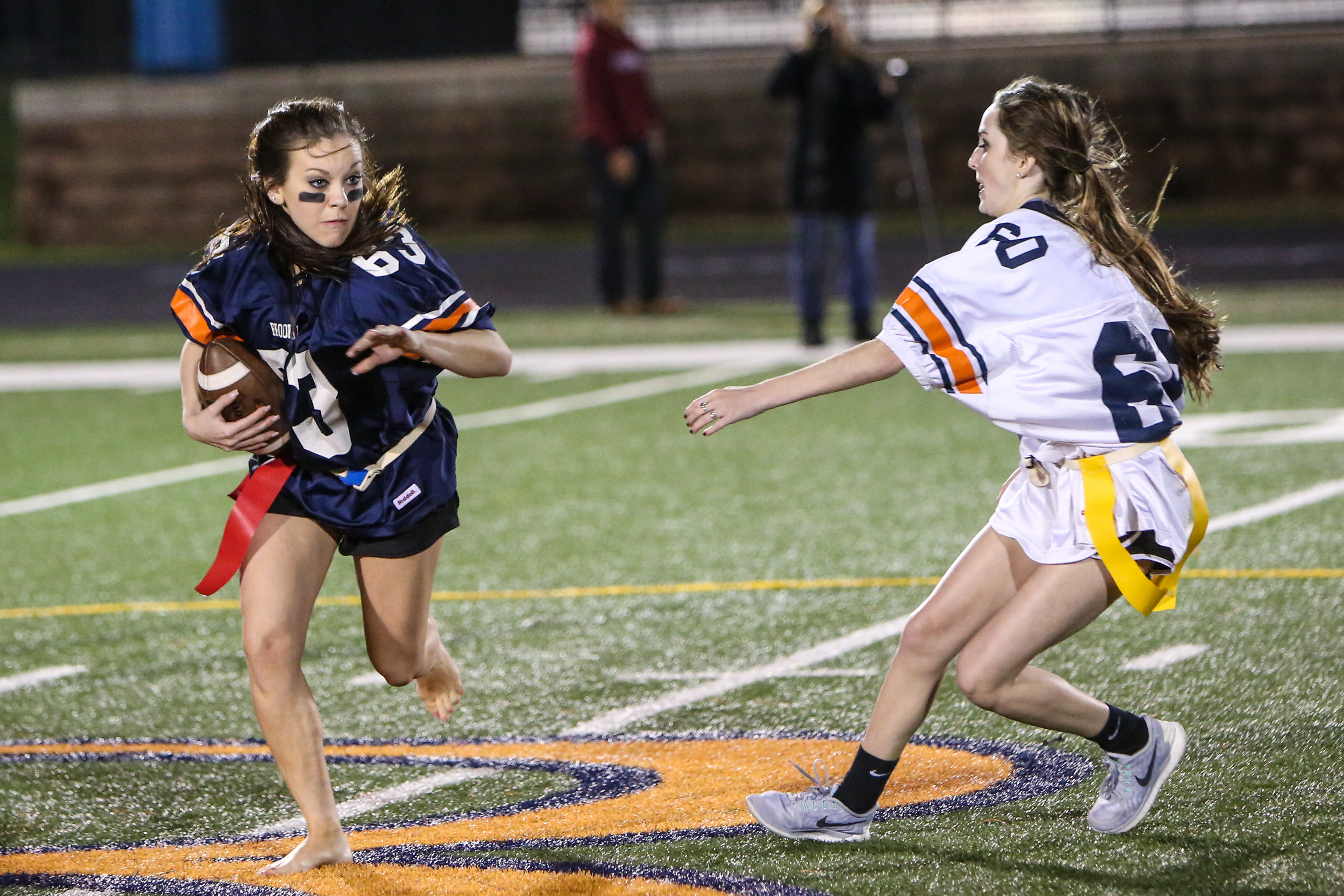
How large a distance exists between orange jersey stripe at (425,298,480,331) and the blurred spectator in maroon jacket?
433 inches

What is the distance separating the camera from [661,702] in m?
5.10

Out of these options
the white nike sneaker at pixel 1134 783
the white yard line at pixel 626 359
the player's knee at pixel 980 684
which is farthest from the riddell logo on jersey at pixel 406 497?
the white yard line at pixel 626 359

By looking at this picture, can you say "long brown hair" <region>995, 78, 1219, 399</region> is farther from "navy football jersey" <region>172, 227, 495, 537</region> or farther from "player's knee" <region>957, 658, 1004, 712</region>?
"navy football jersey" <region>172, 227, 495, 537</region>

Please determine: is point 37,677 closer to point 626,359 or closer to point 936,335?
point 936,335

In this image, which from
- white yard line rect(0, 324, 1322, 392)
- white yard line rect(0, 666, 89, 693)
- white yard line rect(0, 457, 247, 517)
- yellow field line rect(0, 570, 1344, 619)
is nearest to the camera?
white yard line rect(0, 666, 89, 693)

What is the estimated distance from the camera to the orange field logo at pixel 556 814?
3.59m

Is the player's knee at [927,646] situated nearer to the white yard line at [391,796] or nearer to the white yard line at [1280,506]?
the white yard line at [391,796]

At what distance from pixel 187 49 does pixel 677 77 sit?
20.8 feet

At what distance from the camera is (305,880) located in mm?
3604

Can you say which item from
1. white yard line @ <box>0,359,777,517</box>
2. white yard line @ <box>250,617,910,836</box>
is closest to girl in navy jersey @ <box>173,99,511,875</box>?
white yard line @ <box>250,617,910,836</box>

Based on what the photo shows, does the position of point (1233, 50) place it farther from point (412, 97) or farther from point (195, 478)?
point (195, 478)

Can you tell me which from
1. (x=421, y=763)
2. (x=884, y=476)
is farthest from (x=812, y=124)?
(x=421, y=763)

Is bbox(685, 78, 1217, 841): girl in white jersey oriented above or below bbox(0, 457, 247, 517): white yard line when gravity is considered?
above

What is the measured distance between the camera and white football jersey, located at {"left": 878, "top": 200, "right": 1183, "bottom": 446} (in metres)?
3.60
